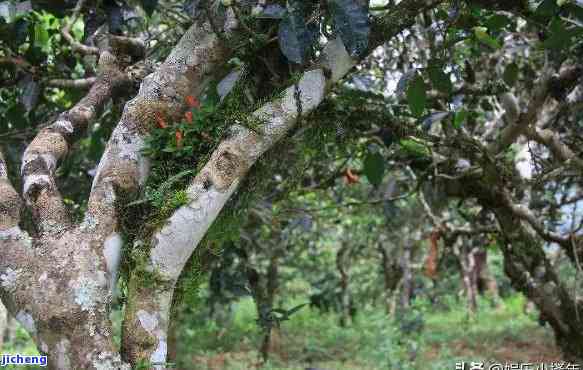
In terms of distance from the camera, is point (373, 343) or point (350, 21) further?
point (373, 343)

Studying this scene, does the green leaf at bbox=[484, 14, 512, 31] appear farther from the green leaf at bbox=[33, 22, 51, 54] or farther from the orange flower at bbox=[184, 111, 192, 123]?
the green leaf at bbox=[33, 22, 51, 54]

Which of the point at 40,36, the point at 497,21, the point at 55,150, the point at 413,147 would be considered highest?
the point at 40,36

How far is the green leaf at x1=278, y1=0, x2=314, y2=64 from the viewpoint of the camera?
1.92 m

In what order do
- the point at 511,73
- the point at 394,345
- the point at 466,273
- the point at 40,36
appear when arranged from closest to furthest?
the point at 40,36 → the point at 511,73 → the point at 394,345 → the point at 466,273

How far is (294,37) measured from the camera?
1.92 meters

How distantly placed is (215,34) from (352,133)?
3.38ft

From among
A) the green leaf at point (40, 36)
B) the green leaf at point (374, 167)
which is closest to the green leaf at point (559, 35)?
the green leaf at point (374, 167)

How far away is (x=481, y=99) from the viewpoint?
13.3 feet

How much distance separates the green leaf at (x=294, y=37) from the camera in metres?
1.92

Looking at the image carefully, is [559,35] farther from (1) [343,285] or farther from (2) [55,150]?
(1) [343,285]

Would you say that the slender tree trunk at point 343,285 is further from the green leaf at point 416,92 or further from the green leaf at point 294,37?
the green leaf at point 294,37

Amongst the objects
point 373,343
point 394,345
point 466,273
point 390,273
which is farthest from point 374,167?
point 390,273

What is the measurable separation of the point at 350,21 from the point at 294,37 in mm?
185

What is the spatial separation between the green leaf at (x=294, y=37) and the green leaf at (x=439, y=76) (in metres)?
0.85
